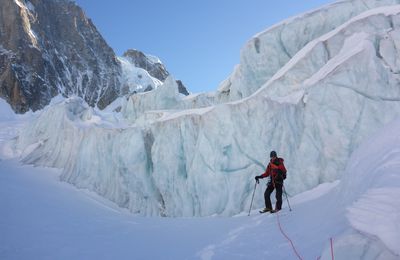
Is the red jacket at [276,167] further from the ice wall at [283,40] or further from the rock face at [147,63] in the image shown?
the rock face at [147,63]

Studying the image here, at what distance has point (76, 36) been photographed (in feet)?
306

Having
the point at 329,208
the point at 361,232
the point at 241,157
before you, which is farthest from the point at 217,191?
the point at 361,232

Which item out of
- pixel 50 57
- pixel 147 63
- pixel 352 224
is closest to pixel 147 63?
pixel 147 63

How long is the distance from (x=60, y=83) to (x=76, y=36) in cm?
1763

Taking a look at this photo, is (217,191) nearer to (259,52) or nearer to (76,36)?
(259,52)

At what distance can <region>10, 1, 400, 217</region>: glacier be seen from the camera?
1157cm

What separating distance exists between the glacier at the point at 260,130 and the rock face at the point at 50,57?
2166 inches

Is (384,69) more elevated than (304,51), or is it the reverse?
(304,51)

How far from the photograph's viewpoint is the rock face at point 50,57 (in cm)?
7119

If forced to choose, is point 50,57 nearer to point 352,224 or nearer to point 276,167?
point 276,167

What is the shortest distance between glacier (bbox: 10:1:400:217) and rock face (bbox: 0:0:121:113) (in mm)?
55009

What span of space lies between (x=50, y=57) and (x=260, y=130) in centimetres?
Result: 7711

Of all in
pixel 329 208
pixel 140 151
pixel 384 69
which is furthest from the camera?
pixel 140 151

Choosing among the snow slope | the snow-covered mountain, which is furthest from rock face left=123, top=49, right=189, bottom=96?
the snow slope
